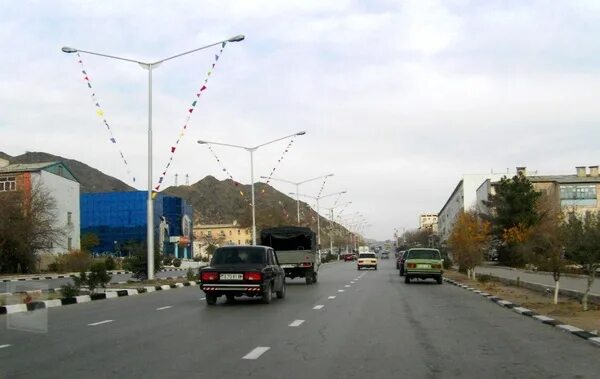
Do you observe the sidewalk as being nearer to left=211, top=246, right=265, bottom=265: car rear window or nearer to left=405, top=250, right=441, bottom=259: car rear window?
left=405, top=250, right=441, bottom=259: car rear window

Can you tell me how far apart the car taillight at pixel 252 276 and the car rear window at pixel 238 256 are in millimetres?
822

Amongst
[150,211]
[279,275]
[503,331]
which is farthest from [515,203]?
[503,331]

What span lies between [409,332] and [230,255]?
7.92 meters

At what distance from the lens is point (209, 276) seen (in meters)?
18.8

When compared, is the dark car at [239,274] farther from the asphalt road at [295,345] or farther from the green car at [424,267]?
the green car at [424,267]

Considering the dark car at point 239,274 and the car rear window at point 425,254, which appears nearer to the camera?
the dark car at point 239,274

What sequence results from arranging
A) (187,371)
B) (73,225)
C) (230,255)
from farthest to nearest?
1. (73,225)
2. (230,255)
3. (187,371)

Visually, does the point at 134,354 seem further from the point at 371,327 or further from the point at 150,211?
the point at 150,211

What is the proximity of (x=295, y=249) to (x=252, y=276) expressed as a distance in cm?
1578

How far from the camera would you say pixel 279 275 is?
834 inches

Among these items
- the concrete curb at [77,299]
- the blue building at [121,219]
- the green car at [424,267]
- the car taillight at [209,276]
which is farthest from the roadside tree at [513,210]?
the blue building at [121,219]

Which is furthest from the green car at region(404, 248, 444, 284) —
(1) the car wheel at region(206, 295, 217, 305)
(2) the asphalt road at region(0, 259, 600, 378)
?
(1) the car wheel at region(206, 295, 217, 305)

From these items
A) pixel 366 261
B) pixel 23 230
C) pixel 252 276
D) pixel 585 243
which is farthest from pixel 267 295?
pixel 366 261

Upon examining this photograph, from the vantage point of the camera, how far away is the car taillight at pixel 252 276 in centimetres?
1864
